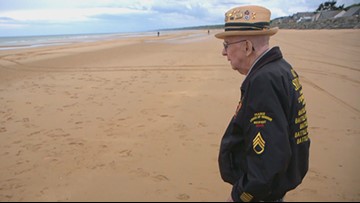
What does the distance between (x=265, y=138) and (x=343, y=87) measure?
7299 mm

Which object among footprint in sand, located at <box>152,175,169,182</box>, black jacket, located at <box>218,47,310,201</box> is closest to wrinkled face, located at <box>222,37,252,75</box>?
black jacket, located at <box>218,47,310,201</box>

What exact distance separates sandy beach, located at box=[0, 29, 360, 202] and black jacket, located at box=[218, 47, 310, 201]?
Result: 1.56 metres

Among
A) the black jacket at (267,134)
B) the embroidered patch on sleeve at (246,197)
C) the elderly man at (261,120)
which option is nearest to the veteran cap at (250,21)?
the elderly man at (261,120)

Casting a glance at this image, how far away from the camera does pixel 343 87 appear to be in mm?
7418

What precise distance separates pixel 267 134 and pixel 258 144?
0.07 m

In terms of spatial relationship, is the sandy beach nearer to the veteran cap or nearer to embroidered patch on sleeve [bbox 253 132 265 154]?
embroidered patch on sleeve [bbox 253 132 265 154]

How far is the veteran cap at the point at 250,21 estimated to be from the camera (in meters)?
1.48

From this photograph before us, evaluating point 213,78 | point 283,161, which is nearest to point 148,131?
point 283,161

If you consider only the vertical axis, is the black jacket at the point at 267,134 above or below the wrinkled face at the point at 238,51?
below

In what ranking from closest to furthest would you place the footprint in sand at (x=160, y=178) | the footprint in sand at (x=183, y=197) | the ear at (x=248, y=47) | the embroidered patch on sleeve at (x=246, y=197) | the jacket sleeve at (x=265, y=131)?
the jacket sleeve at (x=265, y=131), the embroidered patch on sleeve at (x=246, y=197), the ear at (x=248, y=47), the footprint in sand at (x=183, y=197), the footprint in sand at (x=160, y=178)

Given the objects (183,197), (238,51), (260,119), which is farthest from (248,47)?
(183,197)

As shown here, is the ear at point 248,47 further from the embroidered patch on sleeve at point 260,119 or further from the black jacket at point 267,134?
the embroidered patch on sleeve at point 260,119

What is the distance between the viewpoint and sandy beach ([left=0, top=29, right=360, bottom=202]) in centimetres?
305

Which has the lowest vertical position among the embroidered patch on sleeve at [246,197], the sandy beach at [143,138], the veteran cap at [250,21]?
the sandy beach at [143,138]
